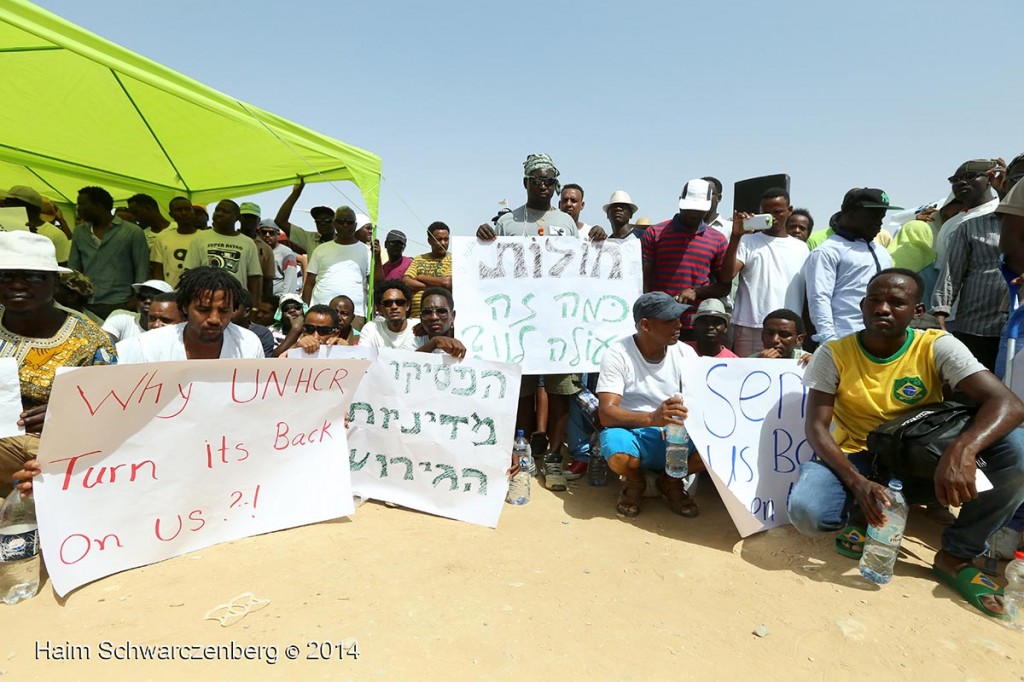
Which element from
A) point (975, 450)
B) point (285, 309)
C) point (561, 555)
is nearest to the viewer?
point (975, 450)

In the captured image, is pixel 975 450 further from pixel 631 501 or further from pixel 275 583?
pixel 275 583

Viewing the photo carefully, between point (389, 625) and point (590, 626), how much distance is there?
0.86 meters

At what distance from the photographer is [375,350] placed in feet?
12.0

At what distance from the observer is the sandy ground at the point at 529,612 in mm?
2100

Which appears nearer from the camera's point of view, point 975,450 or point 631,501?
point 975,450

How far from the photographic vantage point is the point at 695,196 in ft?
14.7

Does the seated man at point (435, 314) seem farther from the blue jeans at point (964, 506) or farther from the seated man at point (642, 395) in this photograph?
the blue jeans at point (964, 506)

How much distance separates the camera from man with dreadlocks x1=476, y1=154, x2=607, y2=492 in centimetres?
446

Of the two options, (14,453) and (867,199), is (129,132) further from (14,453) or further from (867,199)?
(867,199)

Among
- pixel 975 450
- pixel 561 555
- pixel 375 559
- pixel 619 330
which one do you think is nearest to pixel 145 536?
pixel 375 559

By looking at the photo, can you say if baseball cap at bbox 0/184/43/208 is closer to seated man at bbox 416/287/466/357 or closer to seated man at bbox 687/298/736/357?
seated man at bbox 416/287/466/357

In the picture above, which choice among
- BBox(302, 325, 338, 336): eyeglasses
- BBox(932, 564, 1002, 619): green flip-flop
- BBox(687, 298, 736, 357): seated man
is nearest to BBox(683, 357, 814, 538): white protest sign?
BBox(687, 298, 736, 357): seated man

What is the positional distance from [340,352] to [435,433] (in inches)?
34.5

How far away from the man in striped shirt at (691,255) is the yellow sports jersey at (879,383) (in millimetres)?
1520
